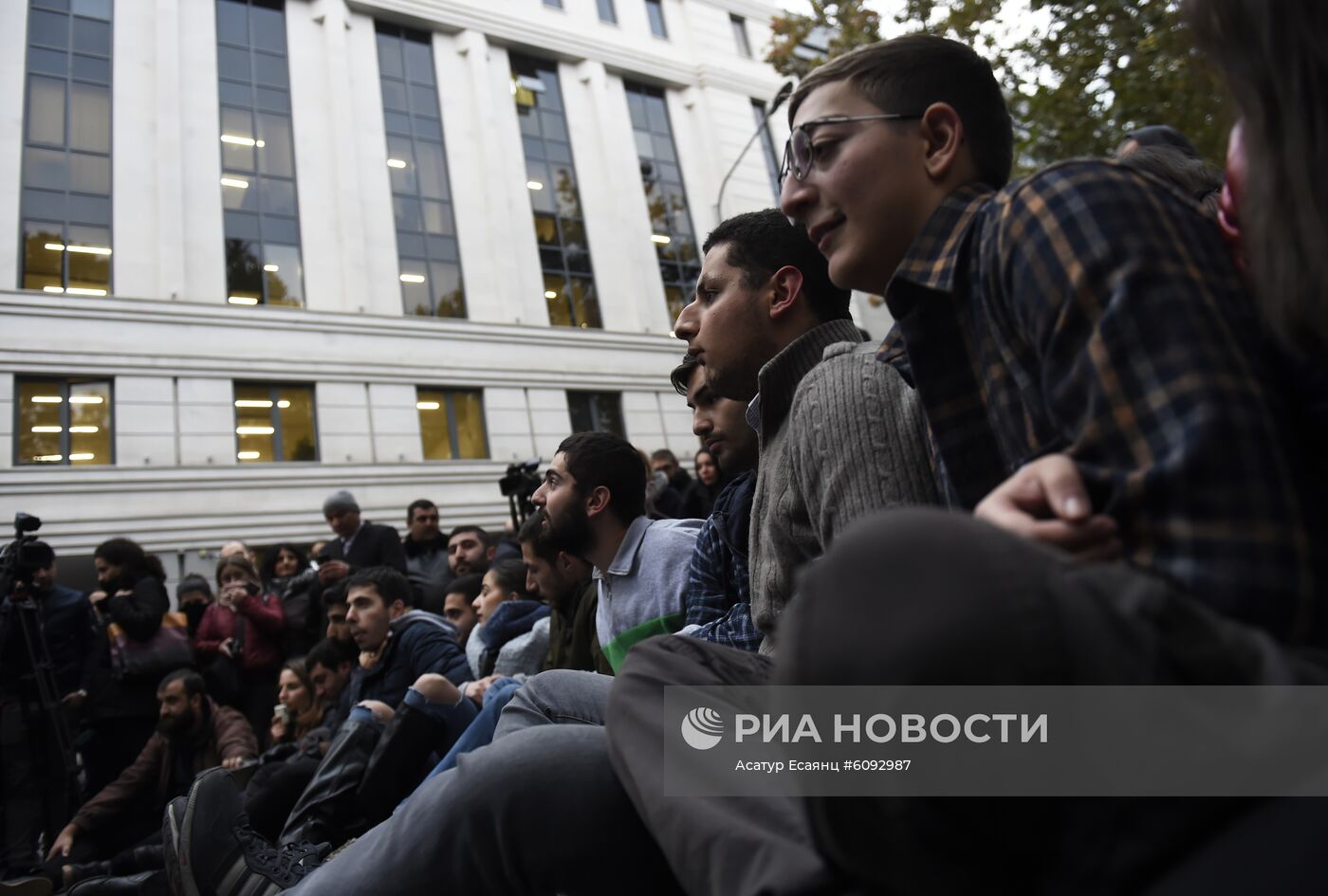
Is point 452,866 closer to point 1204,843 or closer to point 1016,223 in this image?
point 1204,843

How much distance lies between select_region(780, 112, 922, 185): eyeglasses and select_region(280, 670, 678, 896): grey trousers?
3.83ft

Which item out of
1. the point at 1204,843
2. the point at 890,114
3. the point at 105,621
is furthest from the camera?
the point at 105,621

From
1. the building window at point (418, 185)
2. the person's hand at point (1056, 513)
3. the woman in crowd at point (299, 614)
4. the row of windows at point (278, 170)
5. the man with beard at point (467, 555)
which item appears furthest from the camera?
the building window at point (418, 185)

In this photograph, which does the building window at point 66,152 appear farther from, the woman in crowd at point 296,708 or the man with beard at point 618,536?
the man with beard at point 618,536

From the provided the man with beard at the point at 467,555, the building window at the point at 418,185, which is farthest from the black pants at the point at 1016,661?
the building window at the point at 418,185

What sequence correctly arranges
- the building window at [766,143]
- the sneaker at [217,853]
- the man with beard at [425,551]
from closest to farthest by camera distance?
1. the sneaker at [217,853]
2. the man with beard at [425,551]
3. the building window at [766,143]

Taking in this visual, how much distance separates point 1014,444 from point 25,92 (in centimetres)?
2066

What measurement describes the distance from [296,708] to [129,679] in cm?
144

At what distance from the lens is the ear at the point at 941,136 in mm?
1709

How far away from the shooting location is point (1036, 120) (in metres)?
10.9

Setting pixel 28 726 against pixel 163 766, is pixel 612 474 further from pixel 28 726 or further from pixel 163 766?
pixel 28 726

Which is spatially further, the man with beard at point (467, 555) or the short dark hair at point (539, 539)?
the man with beard at point (467, 555)

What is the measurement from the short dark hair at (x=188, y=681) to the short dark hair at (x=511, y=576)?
245 cm

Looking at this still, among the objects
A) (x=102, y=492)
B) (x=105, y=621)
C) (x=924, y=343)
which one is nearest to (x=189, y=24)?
(x=102, y=492)
